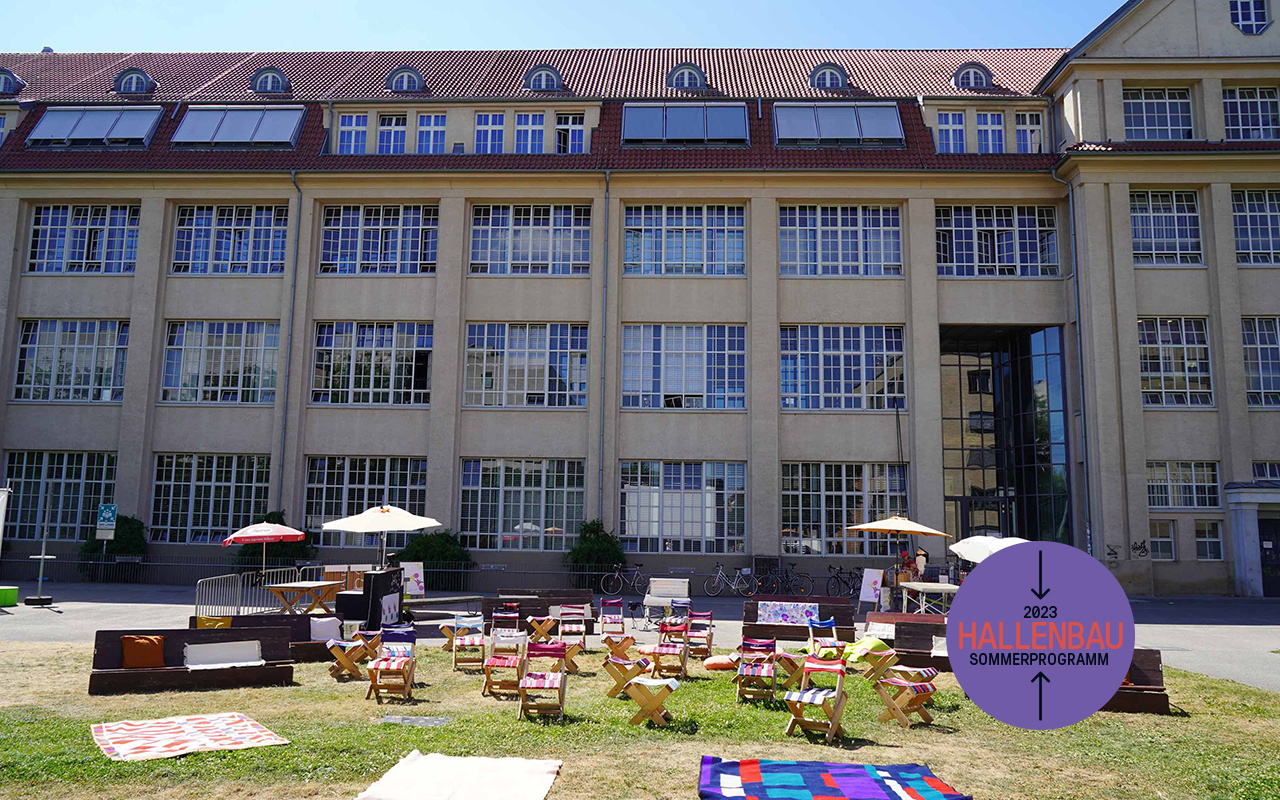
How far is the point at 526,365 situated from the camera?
28844 mm

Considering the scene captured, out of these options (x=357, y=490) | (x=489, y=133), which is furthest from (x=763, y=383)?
(x=357, y=490)

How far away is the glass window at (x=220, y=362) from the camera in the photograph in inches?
1152

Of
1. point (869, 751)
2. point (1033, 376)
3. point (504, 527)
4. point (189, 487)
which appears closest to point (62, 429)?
point (189, 487)

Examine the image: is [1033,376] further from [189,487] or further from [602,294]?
[189,487]

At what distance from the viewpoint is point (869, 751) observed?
8.98 meters

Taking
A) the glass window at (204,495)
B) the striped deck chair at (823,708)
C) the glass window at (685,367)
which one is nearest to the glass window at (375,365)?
the glass window at (204,495)

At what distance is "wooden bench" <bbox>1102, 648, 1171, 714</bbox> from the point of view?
434 inches

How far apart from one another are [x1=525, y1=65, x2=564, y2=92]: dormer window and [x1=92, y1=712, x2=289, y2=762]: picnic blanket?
26.3m

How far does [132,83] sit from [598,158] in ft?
62.1

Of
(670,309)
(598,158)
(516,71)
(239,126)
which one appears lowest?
(670,309)

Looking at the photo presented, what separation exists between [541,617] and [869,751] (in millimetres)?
8822

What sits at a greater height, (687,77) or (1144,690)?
(687,77)

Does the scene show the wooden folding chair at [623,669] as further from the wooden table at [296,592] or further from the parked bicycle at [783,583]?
the parked bicycle at [783,583]

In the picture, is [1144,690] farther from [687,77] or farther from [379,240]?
[687,77]
